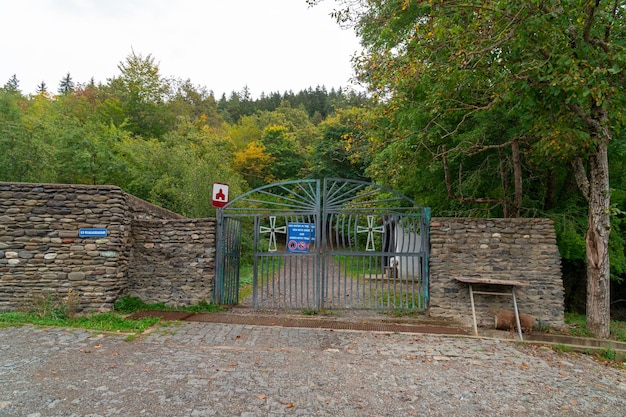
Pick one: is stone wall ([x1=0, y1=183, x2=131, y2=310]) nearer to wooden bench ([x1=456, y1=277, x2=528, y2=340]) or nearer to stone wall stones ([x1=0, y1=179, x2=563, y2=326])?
stone wall stones ([x1=0, y1=179, x2=563, y2=326])

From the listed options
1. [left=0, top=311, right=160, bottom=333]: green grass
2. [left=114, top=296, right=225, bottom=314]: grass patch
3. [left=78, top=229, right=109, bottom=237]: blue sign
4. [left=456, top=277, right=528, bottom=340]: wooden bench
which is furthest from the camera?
[left=114, top=296, right=225, bottom=314]: grass patch

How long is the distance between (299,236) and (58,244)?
4.35 meters

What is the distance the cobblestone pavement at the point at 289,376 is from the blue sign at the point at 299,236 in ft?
5.90

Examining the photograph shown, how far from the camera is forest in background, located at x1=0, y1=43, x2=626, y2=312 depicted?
7969mm

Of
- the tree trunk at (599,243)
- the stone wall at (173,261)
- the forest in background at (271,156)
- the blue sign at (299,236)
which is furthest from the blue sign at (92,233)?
the tree trunk at (599,243)

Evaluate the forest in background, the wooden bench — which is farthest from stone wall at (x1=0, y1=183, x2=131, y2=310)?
the wooden bench

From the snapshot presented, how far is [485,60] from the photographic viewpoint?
6.30 m

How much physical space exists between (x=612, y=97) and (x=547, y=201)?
136 inches

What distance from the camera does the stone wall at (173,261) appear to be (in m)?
7.11

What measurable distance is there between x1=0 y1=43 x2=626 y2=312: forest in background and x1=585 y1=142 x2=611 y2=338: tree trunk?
23cm

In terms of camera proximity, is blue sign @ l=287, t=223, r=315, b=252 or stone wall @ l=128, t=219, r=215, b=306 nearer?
blue sign @ l=287, t=223, r=315, b=252

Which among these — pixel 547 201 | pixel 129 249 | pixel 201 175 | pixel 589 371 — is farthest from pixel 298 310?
pixel 201 175

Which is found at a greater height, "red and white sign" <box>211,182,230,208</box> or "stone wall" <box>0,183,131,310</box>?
"red and white sign" <box>211,182,230,208</box>

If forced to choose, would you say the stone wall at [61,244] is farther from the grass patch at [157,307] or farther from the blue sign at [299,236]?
the blue sign at [299,236]
